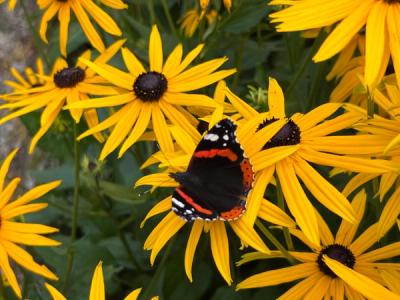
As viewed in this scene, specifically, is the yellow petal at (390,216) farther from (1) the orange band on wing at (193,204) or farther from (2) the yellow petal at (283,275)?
(1) the orange band on wing at (193,204)

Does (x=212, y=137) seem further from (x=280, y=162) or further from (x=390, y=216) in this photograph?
(x=390, y=216)

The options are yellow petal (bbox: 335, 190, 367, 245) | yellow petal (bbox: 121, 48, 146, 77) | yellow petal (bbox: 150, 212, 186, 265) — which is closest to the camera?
yellow petal (bbox: 150, 212, 186, 265)

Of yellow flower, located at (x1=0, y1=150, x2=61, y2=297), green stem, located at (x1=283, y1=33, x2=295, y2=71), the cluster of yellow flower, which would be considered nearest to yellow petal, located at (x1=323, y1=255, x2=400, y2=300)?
the cluster of yellow flower

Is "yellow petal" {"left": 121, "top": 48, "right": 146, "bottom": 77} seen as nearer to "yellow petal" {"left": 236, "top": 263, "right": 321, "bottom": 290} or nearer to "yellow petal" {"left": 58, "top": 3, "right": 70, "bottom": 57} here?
"yellow petal" {"left": 58, "top": 3, "right": 70, "bottom": 57}

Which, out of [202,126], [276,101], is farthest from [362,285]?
[202,126]

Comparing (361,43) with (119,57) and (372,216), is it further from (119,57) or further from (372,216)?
(119,57)

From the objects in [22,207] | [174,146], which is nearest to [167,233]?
[174,146]
